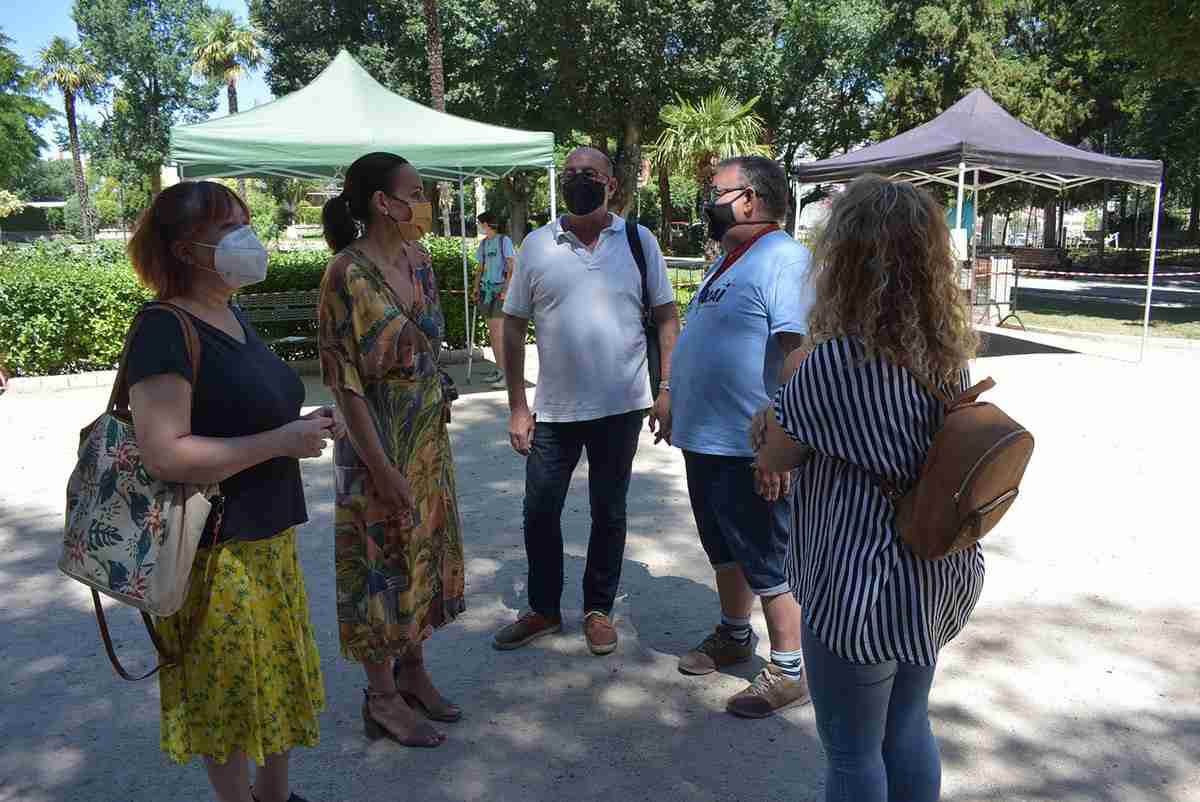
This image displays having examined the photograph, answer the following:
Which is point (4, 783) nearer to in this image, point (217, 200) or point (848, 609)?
point (217, 200)

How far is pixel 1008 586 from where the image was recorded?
170 inches

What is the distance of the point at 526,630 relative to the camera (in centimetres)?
380

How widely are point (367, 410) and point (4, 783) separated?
1.59 m

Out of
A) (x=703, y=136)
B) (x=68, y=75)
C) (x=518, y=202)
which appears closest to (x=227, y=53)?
(x=68, y=75)

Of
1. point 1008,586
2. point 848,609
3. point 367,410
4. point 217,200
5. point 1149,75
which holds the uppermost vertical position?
point 1149,75

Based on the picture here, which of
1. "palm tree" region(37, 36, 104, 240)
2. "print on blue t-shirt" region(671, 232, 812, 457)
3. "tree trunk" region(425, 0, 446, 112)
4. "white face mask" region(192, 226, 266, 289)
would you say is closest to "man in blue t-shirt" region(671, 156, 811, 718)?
"print on blue t-shirt" region(671, 232, 812, 457)

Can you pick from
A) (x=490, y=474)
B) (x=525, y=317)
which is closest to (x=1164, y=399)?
(x=490, y=474)

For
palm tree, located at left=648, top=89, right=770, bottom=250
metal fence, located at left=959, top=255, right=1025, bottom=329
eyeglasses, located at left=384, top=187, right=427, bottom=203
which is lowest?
metal fence, located at left=959, top=255, right=1025, bottom=329

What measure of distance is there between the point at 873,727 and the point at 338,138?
7887mm

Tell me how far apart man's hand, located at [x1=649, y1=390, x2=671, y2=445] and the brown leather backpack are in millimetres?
1692

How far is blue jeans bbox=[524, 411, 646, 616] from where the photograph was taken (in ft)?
11.8

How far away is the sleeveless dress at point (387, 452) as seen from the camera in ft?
9.02

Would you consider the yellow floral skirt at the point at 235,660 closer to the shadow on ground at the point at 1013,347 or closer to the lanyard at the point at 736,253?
the lanyard at the point at 736,253

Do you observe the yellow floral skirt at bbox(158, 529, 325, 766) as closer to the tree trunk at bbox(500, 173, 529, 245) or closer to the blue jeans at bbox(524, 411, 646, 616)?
the blue jeans at bbox(524, 411, 646, 616)
